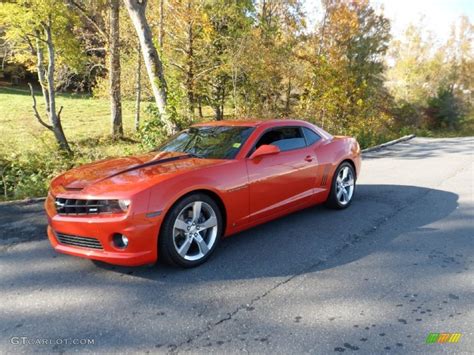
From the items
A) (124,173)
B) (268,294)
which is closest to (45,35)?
(124,173)

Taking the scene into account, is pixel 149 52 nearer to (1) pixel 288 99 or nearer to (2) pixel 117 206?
(2) pixel 117 206

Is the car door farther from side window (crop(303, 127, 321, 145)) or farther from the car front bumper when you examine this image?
the car front bumper

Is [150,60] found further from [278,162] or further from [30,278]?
[30,278]

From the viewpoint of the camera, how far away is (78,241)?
3098 millimetres

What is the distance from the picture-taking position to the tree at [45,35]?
10664 millimetres

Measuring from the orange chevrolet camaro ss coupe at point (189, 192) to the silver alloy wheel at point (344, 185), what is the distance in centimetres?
27

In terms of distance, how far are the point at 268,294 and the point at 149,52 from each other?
22.7 feet

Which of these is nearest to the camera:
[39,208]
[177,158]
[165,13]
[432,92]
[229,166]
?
[229,166]

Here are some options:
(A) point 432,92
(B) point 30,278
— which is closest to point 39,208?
(B) point 30,278

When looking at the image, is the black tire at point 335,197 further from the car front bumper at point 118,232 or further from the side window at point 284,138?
the car front bumper at point 118,232

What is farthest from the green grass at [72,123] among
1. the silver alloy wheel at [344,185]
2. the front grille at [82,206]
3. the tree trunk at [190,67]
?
the silver alloy wheel at [344,185]

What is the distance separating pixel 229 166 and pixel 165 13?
42.3 feet

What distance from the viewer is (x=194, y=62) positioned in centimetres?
1476

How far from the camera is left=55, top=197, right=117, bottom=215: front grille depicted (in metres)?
2.97
